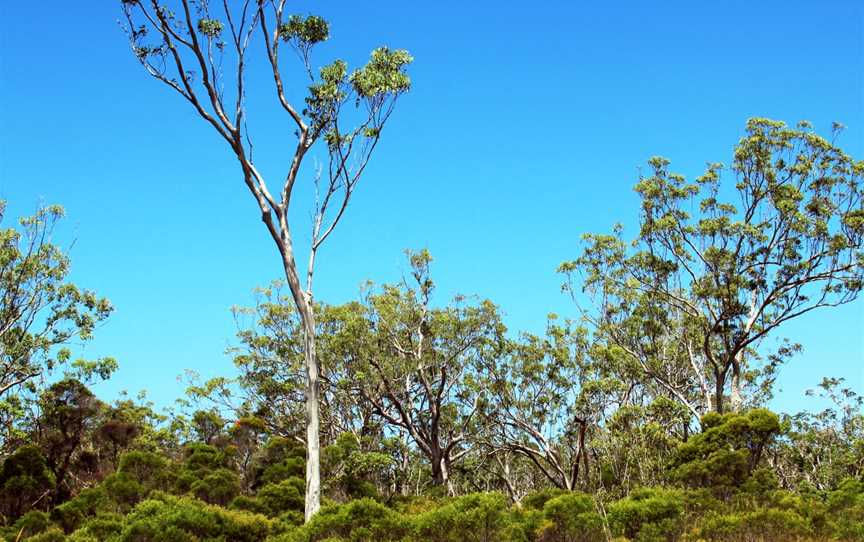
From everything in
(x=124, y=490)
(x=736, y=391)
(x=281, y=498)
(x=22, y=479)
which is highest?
(x=736, y=391)

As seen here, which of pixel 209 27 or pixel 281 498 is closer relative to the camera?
pixel 209 27

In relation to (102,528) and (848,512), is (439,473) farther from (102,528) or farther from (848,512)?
(848,512)

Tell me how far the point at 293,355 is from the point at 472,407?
287 inches

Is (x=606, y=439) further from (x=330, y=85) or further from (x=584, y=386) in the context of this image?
(x=330, y=85)

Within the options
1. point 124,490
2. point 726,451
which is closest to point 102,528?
point 124,490

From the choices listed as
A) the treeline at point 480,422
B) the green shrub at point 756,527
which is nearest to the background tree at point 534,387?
the treeline at point 480,422

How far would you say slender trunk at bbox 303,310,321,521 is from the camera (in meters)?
14.7

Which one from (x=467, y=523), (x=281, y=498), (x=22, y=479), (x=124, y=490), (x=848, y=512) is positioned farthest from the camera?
(x=22, y=479)

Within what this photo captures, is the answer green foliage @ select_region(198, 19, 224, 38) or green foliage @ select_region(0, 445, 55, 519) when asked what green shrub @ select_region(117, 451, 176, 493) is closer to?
green foliage @ select_region(0, 445, 55, 519)

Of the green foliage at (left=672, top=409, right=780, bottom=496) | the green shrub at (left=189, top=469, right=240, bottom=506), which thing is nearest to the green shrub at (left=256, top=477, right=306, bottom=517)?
the green shrub at (left=189, top=469, right=240, bottom=506)

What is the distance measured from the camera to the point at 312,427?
15172 millimetres

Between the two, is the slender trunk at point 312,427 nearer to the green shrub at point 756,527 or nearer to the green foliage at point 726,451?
the green shrub at point 756,527

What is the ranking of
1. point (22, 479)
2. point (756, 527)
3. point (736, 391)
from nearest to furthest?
point (756, 527) < point (22, 479) < point (736, 391)

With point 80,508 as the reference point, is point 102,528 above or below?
below
